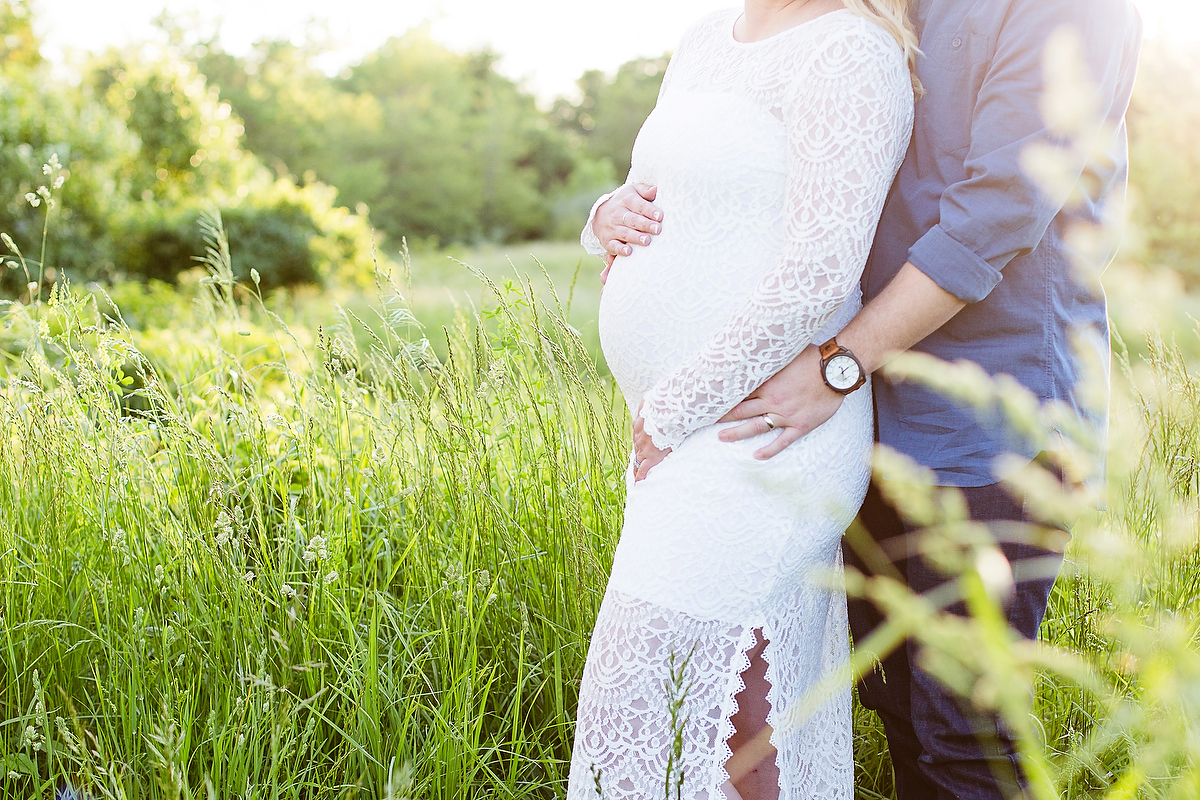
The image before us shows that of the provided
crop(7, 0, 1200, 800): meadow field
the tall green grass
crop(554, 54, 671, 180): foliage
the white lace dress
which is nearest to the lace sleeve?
the white lace dress

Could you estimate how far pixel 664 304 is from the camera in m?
1.67

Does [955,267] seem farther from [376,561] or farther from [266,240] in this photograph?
[266,240]

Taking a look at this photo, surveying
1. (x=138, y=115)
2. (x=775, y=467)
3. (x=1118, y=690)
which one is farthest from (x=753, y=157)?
(x=138, y=115)

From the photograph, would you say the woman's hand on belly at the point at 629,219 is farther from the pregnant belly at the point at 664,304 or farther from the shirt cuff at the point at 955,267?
the shirt cuff at the point at 955,267

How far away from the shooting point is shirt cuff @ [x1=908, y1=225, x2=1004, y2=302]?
142cm

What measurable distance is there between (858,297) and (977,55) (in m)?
0.48

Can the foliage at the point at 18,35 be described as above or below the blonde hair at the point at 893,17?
above

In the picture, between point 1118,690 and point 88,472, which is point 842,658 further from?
point 88,472

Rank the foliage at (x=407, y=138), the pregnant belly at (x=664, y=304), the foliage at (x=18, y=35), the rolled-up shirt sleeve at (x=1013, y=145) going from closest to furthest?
1. the rolled-up shirt sleeve at (x=1013, y=145)
2. the pregnant belly at (x=664, y=304)
3. the foliage at (x=18, y=35)
4. the foliage at (x=407, y=138)

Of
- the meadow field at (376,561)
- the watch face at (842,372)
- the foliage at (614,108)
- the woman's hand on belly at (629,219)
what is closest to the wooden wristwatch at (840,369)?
the watch face at (842,372)

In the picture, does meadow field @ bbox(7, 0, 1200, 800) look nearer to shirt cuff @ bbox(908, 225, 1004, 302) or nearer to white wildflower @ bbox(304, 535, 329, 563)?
white wildflower @ bbox(304, 535, 329, 563)

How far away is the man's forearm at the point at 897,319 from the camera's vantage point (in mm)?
1482

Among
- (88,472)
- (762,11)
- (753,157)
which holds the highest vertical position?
(762,11)

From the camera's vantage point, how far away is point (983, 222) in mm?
1398
